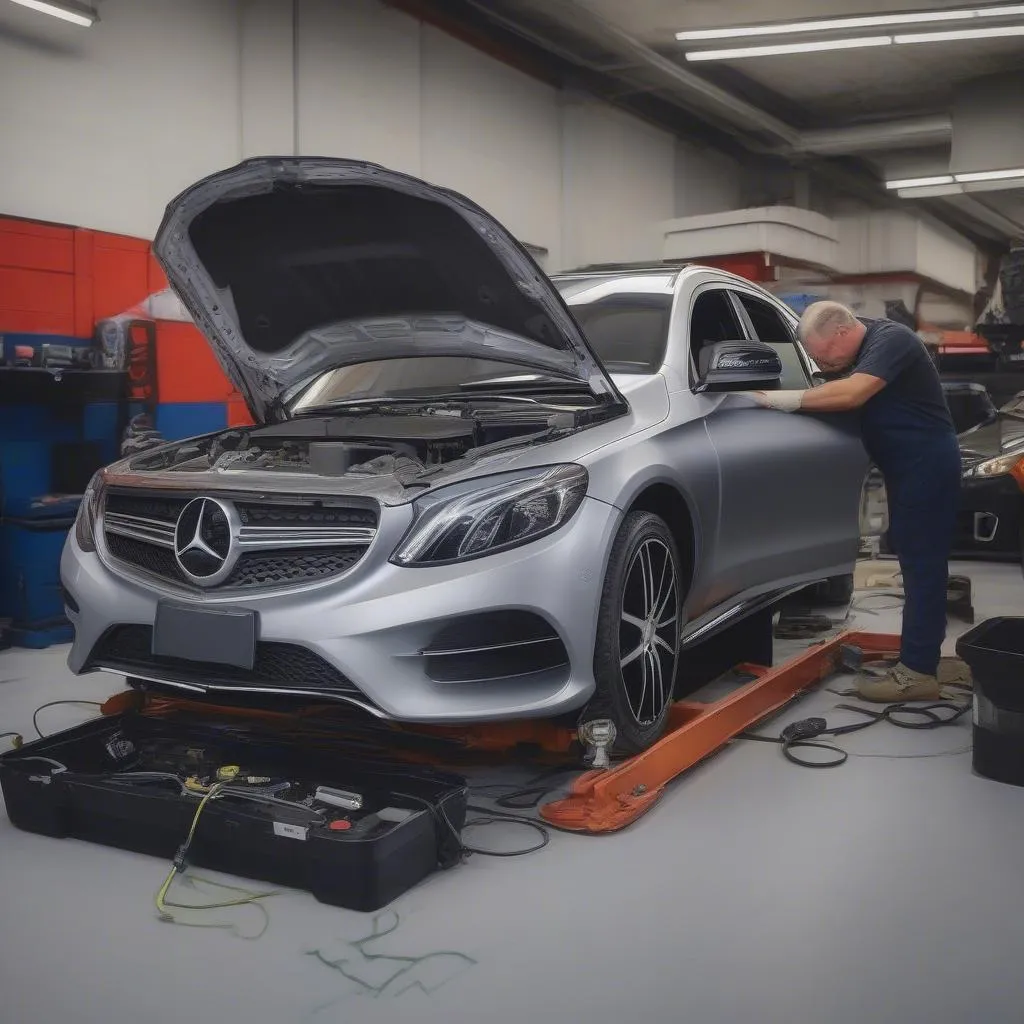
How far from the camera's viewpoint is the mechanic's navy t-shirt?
3994 mm

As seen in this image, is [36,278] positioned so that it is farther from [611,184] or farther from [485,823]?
[611,184]

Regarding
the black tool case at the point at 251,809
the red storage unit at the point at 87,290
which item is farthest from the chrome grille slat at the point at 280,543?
the red storage unit at the point at 87,290

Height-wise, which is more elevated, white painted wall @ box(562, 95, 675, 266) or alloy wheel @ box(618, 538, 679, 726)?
white painted wall @ box(562, 95, 675, 266)

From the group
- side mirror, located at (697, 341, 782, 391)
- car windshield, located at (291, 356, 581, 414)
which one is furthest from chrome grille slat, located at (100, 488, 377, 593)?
side mirror, located at (697, 341, 782, 391)

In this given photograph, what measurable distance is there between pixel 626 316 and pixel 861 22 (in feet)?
23.3

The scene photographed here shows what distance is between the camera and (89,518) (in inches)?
126

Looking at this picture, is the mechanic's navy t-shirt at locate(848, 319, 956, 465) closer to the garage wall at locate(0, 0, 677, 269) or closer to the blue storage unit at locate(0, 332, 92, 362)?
the blue storage unit at locate(0, 332, 92, 362)

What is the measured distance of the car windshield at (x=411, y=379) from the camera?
3.52 meters

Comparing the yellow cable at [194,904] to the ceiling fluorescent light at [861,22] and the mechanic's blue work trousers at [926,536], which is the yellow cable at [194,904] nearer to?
the mechanic's blue work trousers at [926,536]

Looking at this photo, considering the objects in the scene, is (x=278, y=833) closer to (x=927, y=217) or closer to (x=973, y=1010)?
(x=973, y=1010)

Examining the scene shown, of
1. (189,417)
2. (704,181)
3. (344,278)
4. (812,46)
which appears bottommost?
(189,417)

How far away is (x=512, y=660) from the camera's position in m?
2.71

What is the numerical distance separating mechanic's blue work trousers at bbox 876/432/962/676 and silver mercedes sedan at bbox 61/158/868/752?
43 centimetres

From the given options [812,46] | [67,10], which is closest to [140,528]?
[67,10]
